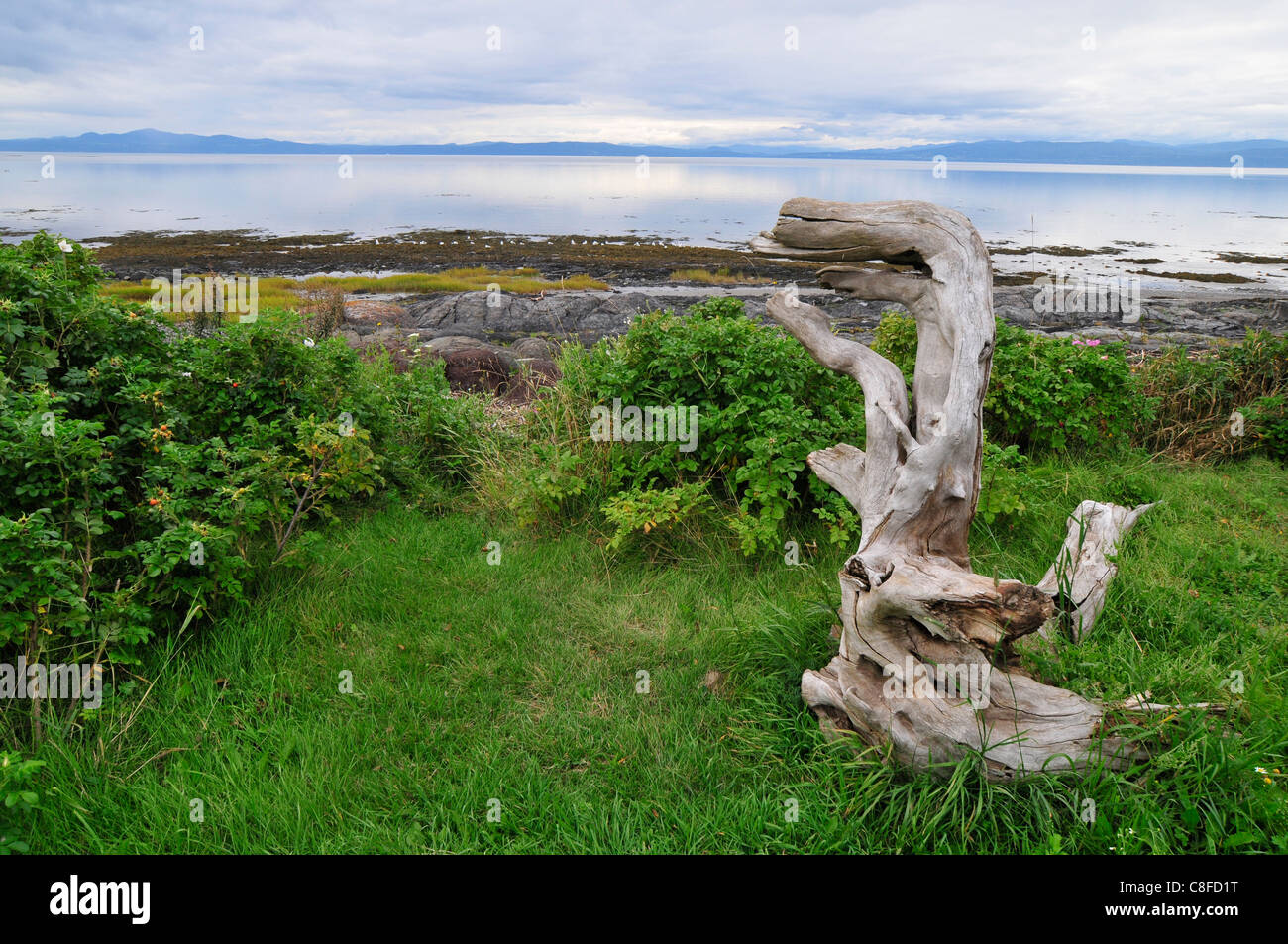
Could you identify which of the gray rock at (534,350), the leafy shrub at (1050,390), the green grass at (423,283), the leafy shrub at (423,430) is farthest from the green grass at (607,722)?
the green grass at (423,283)

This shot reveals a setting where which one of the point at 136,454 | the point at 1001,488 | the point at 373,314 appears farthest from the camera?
the point at 373,314

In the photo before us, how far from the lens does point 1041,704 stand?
3.25 m

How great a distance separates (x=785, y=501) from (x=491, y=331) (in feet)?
52.8

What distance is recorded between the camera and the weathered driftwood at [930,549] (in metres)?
3.16

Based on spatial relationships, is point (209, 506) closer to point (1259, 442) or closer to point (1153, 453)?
point (1153, 453)

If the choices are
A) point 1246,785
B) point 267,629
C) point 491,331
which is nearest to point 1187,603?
point 1246,785

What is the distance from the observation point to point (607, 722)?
383 cm

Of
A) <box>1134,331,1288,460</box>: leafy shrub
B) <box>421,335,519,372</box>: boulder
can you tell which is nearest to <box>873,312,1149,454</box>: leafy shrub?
<box>1134,331,1288,460</box>: leafy shrub
